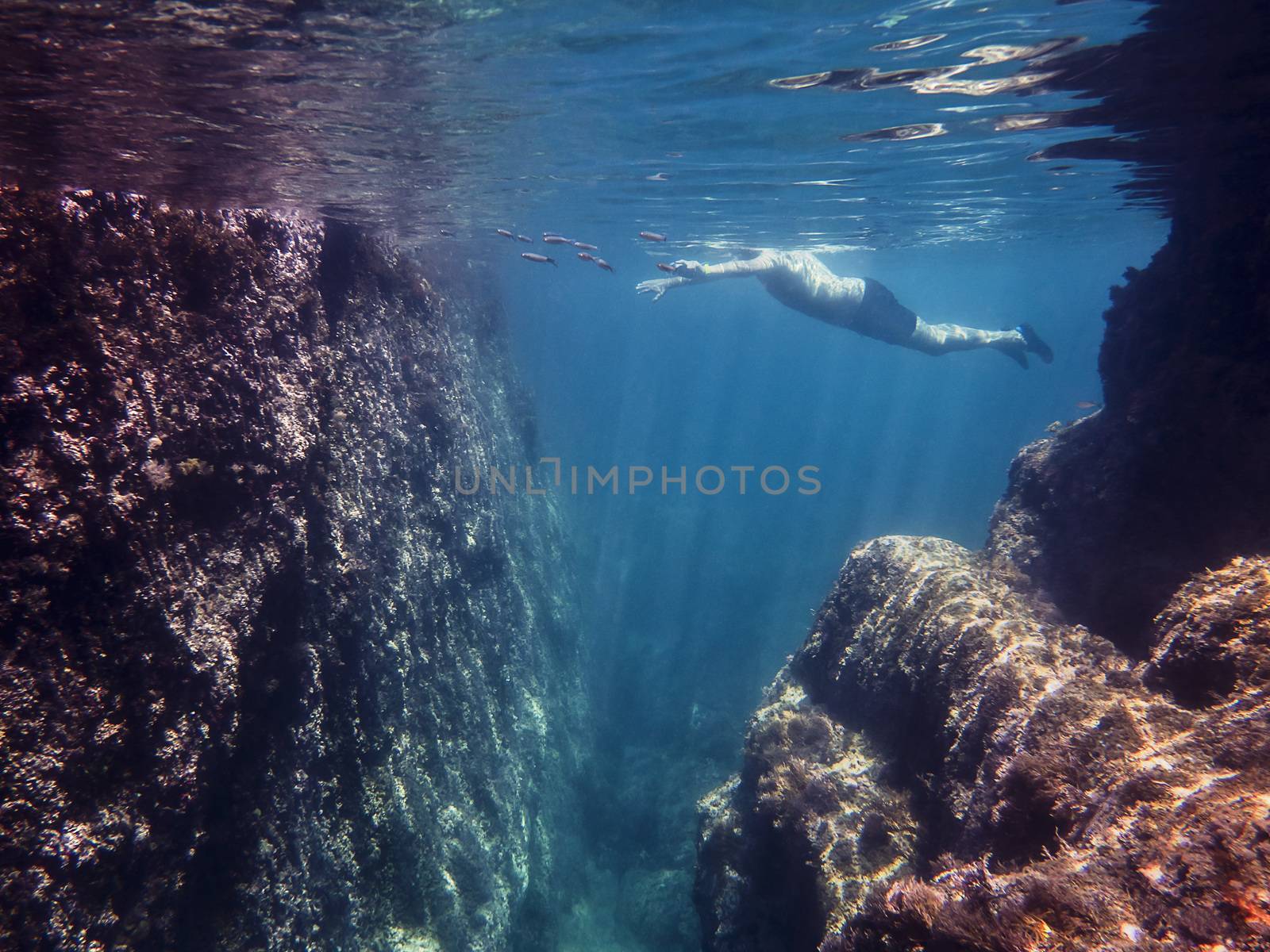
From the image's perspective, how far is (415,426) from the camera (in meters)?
11.8

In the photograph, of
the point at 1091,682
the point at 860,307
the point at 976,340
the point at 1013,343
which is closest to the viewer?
the point at 1091,682

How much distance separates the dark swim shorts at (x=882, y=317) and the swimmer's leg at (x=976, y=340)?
83 cm

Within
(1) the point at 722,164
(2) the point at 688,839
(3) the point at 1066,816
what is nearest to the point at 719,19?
(1) the point at 722,164

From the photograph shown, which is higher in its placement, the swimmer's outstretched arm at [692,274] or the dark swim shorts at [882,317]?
the swimmer's outstretched arm at [692,274]

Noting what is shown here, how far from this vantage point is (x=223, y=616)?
5.70 metres

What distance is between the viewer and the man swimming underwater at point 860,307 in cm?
1578

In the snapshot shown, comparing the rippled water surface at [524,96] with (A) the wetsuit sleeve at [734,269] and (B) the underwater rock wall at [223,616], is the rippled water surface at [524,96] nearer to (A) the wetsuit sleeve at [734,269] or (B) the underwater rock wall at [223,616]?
(B) the underwater rock wall at [223,616]

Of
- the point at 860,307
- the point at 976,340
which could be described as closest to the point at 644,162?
the point at 860,307

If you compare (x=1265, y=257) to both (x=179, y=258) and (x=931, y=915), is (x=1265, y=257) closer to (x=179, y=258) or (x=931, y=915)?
(x=931, y=915)

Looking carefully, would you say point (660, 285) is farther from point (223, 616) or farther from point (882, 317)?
point (223, 616)

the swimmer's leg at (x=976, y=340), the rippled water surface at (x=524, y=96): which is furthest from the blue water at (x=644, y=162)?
the swimmer's leg at (x=976, y=340)

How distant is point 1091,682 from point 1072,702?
0.34 meters

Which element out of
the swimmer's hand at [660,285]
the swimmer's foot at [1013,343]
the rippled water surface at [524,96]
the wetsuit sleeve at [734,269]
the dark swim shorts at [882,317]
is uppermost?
the rippled water surface at [524,96]

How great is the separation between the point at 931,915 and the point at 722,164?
45.7 feet
